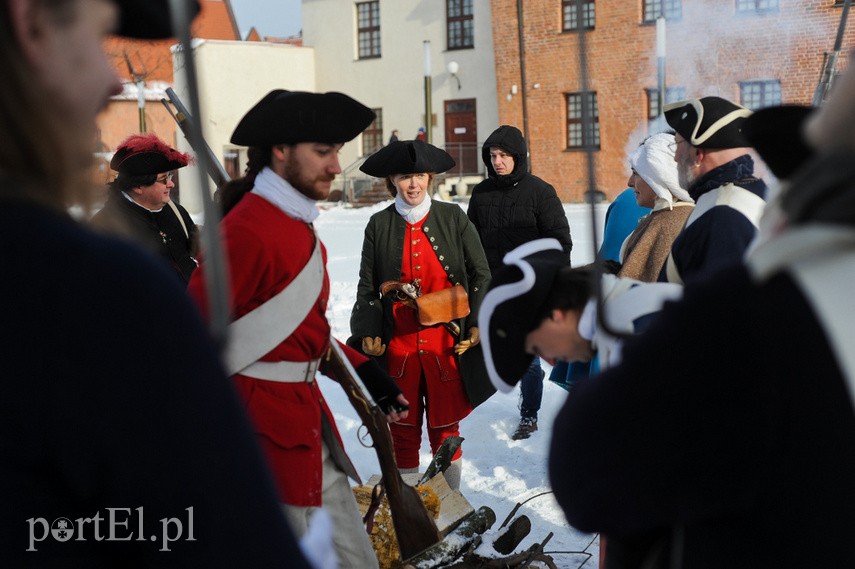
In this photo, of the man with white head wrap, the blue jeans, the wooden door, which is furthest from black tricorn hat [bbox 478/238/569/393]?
the wooden door

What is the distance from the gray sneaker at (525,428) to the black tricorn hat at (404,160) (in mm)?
1859

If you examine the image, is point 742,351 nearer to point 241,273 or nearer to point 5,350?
point 5,350

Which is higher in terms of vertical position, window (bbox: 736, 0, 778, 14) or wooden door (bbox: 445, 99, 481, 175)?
window (bbox: 736, 0, 778, 14)

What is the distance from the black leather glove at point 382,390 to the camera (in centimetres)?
334

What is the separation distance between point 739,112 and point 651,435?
2432mm

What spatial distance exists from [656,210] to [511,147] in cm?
198

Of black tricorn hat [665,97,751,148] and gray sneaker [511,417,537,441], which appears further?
gray sneaker [511,417,537,441]

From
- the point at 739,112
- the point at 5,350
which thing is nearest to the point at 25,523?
the point at 5,350

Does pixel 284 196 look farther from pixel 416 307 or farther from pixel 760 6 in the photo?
pixel 760 6

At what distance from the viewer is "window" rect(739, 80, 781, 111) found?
864 inches

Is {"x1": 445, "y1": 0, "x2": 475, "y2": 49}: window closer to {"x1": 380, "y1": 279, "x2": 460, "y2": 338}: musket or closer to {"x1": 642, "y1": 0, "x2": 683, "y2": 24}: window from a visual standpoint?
{"x1": 642, "y1": 0, "x2": 683, "y2": 24}: window

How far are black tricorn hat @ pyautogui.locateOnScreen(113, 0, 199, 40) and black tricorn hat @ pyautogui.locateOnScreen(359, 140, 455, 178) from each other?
388cm

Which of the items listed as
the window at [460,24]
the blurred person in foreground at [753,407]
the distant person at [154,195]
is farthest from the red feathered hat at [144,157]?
the window at [460,24]

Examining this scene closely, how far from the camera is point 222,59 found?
2962cm
